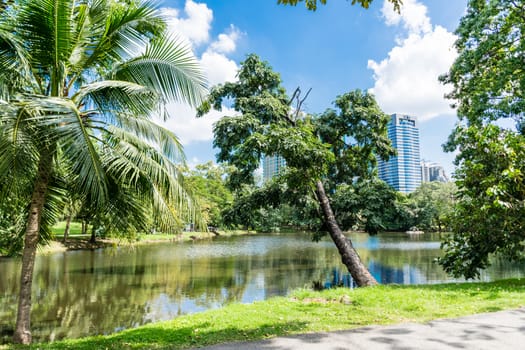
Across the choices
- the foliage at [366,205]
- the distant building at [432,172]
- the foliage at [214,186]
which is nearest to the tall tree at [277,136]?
the foliage at [366,205]

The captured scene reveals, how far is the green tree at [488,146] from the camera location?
400 inches

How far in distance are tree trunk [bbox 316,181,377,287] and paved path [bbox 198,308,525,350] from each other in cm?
671

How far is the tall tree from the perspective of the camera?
11594 mm

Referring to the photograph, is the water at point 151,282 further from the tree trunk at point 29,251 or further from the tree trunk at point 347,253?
A: the tree trunk at point 347,253

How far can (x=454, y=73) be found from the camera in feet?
53.3

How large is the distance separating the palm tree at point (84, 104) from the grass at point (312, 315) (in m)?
2.00

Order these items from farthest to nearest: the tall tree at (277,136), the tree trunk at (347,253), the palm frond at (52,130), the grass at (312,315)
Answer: the tree trunk at (347,253) → the tall tree at (277,136) → the grass at (312,315) → the palm frond at (52,130)

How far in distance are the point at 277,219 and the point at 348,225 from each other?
50472mm

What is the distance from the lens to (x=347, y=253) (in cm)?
1330

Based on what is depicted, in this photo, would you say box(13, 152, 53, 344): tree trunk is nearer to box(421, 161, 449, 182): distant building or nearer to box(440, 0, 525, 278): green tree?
box(440, 0, 525, 278): green tree

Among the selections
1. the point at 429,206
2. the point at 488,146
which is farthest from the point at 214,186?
the point at 488,146

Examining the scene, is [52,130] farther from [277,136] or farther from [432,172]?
[432,172]

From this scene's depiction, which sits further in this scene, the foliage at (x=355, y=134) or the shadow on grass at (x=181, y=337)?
the foliage at (x=355, y=134)

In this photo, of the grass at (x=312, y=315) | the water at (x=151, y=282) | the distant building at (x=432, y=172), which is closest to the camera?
the grass at (x=312, y=315)
